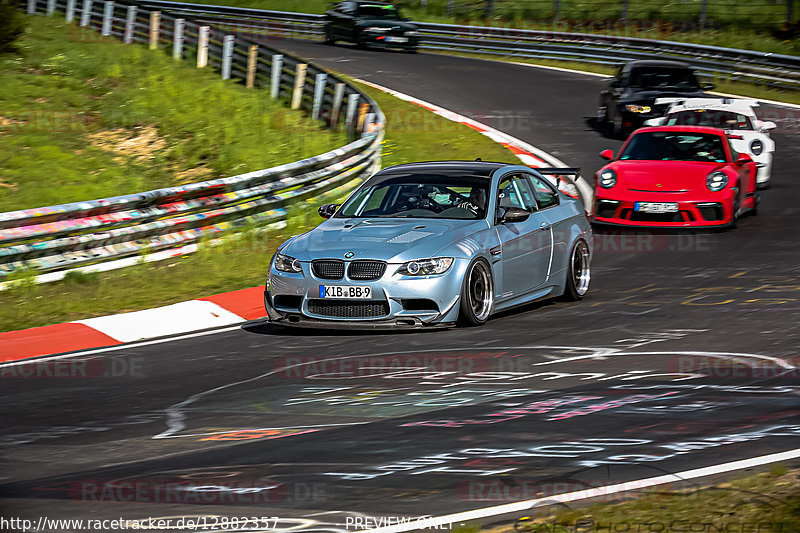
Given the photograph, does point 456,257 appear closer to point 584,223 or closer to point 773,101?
point 584,223

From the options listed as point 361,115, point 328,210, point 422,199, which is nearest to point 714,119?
point 361,115

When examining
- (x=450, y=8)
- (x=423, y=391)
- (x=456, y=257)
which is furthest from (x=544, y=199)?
(x=450, y=8)

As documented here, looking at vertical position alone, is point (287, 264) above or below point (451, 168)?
below

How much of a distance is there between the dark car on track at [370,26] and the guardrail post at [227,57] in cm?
1125

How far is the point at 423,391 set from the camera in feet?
26.1

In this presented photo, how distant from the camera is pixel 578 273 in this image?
12.2 meters

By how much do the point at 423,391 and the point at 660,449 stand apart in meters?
2.17

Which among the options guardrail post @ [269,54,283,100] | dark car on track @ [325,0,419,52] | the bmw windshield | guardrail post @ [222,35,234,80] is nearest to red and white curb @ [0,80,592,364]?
guardrail post @ [269,54,283,100]

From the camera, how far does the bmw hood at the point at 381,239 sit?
10219 mm

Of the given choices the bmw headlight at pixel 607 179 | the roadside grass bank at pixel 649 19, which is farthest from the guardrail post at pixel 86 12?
the bmw headlight at pixel 607 179

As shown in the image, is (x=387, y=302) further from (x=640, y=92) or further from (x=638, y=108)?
(x=640, y=92)

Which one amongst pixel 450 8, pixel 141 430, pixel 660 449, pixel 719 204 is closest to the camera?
pixel 660 449

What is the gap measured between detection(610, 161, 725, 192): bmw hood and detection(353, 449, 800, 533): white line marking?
10530 mm

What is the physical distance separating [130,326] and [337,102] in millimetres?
12337
